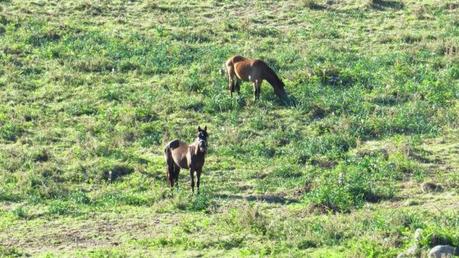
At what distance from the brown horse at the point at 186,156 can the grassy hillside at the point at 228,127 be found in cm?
43

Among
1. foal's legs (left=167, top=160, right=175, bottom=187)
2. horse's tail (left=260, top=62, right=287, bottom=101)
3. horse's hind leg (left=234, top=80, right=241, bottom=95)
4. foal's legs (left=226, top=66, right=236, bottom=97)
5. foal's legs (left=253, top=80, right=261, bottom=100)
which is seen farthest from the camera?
foal's legs (left=226, top=66, right=236, bottom=97)

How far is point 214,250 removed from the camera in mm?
16422

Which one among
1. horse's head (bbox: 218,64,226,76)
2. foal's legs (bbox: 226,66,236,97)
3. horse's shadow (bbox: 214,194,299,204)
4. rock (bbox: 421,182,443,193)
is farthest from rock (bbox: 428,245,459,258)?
horse's head (bbox: 218,64,226,76)

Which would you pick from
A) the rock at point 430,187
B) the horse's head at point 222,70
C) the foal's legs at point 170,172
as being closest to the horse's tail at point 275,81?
the horse's head at point 222,70

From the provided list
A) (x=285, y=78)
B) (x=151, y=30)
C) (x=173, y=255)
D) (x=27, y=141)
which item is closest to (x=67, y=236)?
(x=173, y=255)

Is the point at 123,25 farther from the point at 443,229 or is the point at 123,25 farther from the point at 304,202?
the point at 443,229

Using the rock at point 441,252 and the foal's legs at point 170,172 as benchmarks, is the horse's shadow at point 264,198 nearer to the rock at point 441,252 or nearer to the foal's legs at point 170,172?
the foal's legs at point 170,172

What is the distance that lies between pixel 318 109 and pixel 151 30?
10.5m

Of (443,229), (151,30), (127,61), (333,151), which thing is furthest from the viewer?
(151,30)

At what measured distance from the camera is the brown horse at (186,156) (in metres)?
20.0

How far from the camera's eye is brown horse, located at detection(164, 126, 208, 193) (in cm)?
2005

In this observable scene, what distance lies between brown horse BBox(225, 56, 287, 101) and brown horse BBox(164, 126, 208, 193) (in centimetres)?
619

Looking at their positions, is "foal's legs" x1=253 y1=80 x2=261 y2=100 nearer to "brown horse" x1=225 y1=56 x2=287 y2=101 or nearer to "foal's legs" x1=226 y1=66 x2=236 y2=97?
"brown horse" x1=225 y1=56 x2=287 y2=101

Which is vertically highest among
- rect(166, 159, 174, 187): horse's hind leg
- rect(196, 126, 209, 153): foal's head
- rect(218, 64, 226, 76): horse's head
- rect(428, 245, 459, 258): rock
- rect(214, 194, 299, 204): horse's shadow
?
rect(196, 126, 209, 153): foal's head
